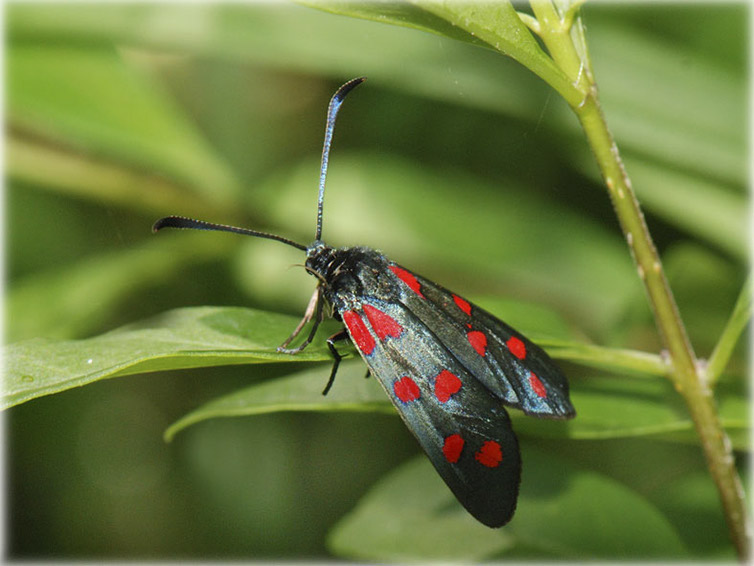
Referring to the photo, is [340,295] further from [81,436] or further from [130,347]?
[81,436]

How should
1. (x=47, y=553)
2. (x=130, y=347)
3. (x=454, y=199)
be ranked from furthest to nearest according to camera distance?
(x=454, y=199), (x=47, y=553), (x=130, y=347)

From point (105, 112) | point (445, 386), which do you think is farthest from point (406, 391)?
point (105, 112)

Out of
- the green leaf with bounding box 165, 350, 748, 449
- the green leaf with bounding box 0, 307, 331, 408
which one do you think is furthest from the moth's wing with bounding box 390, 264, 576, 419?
the green leaf with bounding box 0, 307, 331, 408

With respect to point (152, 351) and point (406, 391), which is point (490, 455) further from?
point (152, 351)

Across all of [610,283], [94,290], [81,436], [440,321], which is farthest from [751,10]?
[81,436]

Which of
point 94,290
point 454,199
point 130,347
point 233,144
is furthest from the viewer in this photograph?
point 233,144

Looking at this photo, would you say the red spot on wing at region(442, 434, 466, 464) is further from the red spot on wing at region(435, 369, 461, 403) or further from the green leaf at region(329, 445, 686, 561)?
the green leaf at region(329, 445, 686, 561)
